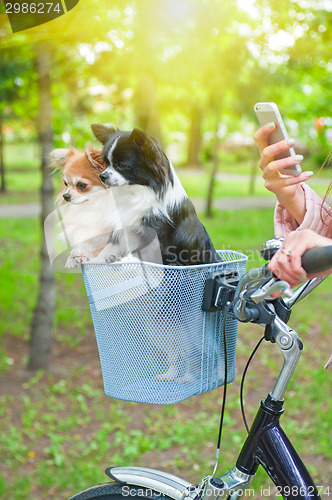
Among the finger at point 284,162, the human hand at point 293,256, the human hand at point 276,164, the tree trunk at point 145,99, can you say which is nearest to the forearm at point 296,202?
the human hand at point 276,164

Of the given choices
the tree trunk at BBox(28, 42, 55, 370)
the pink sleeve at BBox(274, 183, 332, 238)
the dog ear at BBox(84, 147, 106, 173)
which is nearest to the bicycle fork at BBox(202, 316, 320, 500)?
the pink sleeve at BBox(274, 183, 332, 238)

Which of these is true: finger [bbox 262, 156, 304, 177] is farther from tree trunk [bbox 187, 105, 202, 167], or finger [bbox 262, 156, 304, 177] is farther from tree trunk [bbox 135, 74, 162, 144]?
tree trunk [bbox 135, 74, 162, 144]

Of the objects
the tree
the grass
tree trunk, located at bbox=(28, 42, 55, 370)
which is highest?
the tree

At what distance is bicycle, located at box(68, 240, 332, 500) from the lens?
1101 mm

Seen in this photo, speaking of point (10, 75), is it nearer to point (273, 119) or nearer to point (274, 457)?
point (273, 119)

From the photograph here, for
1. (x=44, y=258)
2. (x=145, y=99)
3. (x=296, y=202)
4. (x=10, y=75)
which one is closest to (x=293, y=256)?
(x=296, y=202)

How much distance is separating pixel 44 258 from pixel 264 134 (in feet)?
9.62

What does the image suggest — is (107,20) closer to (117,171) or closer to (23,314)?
(117,171)

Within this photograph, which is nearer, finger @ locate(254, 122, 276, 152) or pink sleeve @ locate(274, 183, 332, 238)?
finger @ locate(254, 122, 276, 152)

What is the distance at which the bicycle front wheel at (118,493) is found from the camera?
4.64ft

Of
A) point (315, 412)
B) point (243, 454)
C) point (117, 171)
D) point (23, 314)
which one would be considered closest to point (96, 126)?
point (117, 171)

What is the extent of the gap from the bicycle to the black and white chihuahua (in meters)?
0.12

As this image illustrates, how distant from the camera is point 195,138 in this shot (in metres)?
2.66

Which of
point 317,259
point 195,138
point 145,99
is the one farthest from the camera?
point 145,99
